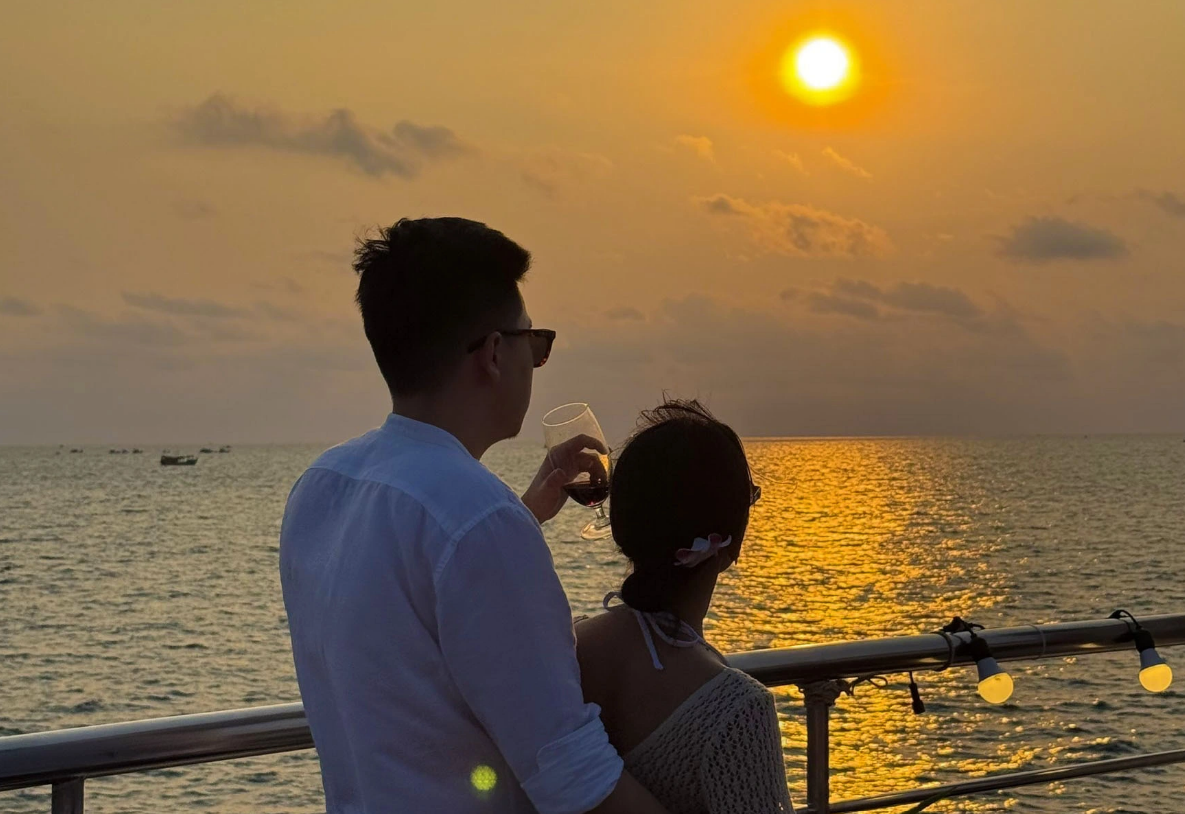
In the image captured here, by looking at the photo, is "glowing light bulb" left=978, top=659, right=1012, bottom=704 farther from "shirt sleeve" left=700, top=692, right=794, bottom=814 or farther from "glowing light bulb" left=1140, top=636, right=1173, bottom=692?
"shirt sleeve" left=700, top=692, right=794, bottom=814

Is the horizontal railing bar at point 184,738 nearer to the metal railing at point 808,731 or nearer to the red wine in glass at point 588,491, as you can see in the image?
the metal railing at point 808,731

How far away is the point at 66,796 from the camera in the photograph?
193 centimetres

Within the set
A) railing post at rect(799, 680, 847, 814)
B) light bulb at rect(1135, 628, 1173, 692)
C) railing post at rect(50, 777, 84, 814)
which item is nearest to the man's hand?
railing post at rect(799, 680, 847, 814)

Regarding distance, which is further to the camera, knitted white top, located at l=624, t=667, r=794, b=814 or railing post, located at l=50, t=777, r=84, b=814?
railing post, located at l=50, t=777, r=84, b=814

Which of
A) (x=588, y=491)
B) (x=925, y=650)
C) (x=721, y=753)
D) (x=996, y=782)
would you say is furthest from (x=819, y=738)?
(x=721, y=753)

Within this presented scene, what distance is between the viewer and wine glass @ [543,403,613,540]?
2.25 m

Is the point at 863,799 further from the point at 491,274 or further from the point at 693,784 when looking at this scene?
the point at 491,274

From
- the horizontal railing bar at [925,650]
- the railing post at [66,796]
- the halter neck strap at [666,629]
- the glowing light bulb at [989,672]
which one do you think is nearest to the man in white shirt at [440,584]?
the halter neck strap at [666,629]

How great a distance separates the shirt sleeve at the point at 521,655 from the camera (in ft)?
4.90

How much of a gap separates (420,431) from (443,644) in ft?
1.07

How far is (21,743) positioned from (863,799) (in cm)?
178

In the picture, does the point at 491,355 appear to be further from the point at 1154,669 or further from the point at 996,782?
the point at 1154,669

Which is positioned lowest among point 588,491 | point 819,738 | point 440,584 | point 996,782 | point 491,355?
point 996,782

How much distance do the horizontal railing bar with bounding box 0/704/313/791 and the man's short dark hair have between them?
67 cm
